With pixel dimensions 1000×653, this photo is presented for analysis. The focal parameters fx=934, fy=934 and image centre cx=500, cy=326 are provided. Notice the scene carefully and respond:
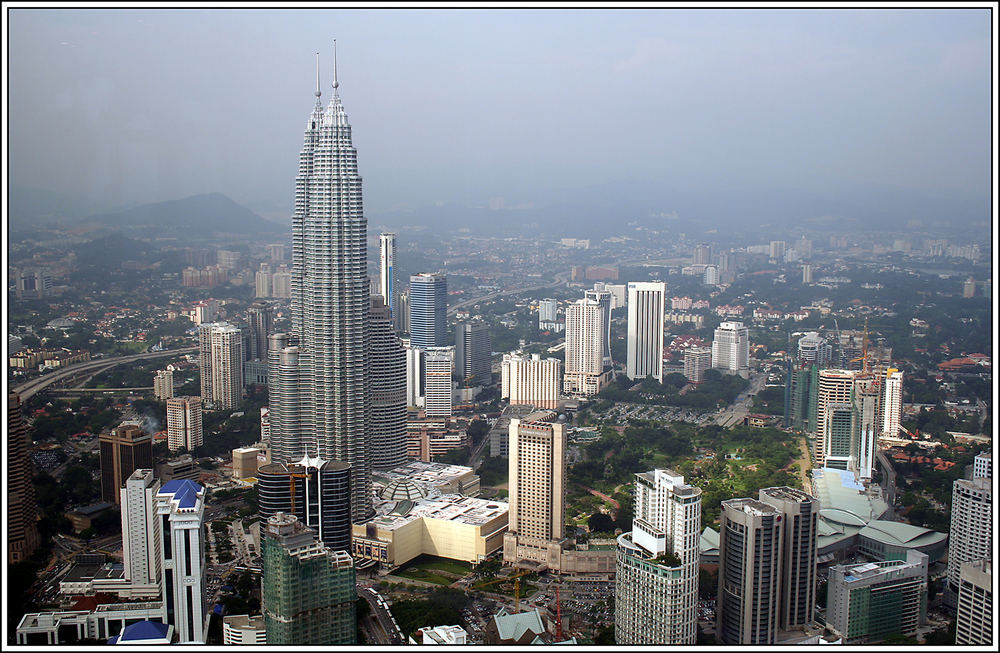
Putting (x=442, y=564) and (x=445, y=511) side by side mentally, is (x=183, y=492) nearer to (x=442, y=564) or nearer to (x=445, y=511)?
(x=442, y=564)

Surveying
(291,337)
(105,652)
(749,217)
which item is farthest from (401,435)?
(749,217)

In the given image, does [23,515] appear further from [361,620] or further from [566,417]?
[566,417]

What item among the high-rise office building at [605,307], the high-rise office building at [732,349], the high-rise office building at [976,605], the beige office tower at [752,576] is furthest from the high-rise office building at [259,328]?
the high-rise office building at [976,605]

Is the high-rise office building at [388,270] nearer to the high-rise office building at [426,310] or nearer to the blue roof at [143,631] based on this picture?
the high-rise office building at [426,310]

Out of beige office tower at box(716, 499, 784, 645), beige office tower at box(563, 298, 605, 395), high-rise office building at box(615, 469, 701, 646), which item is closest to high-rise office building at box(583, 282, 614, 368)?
beige office tower at box(563, 298, 605, 395)

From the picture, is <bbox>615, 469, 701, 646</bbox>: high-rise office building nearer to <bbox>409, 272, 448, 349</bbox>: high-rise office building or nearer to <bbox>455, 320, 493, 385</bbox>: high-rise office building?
<bbox>455, 320, 493, 385</bbox>: high-rise office building
